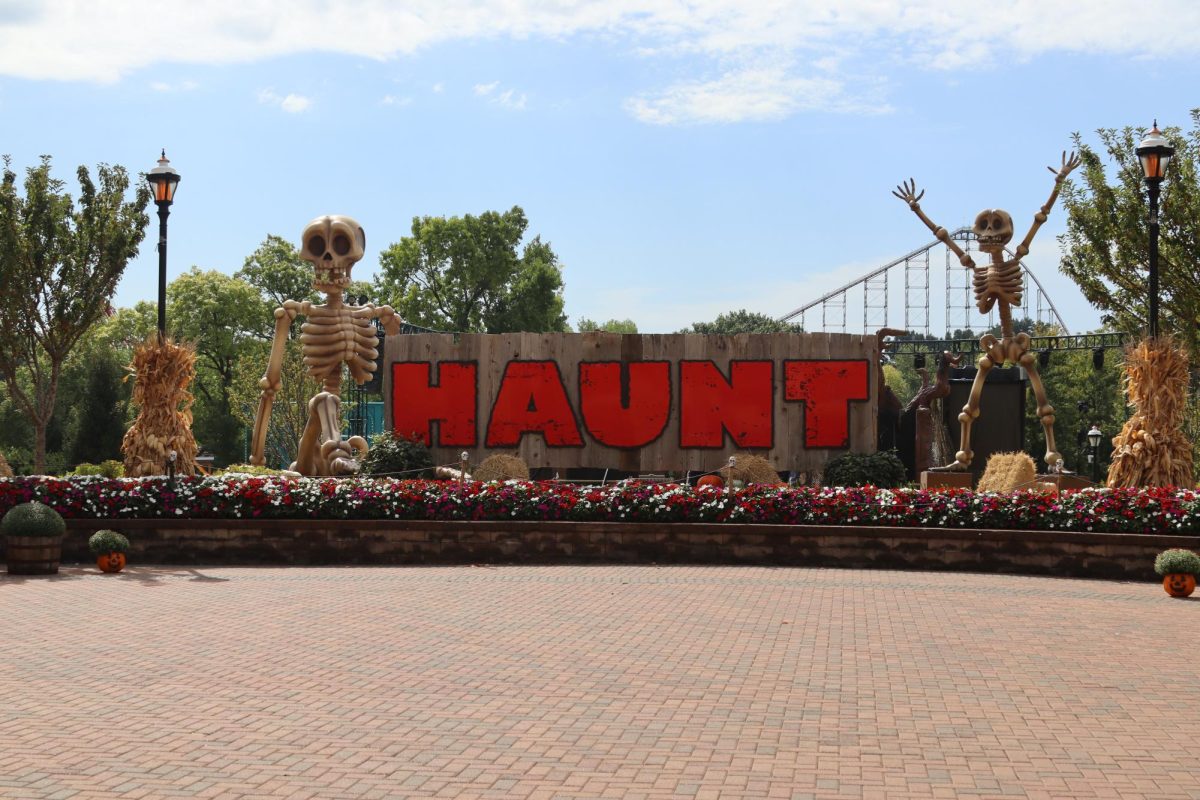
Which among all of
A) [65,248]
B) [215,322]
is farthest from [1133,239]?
[215,322]

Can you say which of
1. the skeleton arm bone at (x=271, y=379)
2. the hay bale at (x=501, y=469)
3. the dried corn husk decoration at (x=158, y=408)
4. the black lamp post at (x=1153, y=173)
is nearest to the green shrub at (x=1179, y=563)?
the black lamp post at (x=1153, y=173)

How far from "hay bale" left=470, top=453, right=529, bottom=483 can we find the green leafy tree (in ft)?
130

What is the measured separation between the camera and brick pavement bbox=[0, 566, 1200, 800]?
721 centimetres

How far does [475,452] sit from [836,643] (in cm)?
1571

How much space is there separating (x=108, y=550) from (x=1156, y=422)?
1509 centimetres

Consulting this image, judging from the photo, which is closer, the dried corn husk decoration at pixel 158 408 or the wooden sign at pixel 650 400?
the dried corn husk decoration at pixel 158 408

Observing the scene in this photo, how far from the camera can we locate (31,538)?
16.8 meters

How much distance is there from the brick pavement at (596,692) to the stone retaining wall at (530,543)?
2286 millimetres

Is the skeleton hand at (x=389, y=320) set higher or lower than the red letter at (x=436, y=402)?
higher

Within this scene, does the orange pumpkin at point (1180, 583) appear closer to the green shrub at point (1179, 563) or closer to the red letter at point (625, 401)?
the green shrub at point (1179, 563)

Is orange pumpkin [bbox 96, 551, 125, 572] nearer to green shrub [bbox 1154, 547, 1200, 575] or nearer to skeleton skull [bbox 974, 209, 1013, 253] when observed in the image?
green shrub [bbox 1154, 547, 1200, 575]

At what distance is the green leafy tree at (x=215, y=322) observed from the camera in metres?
62.8

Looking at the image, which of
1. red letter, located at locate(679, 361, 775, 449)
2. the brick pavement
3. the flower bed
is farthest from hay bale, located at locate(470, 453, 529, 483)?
the brick pavement

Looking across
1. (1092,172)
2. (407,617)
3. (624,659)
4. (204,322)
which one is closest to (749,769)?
(624,659)
